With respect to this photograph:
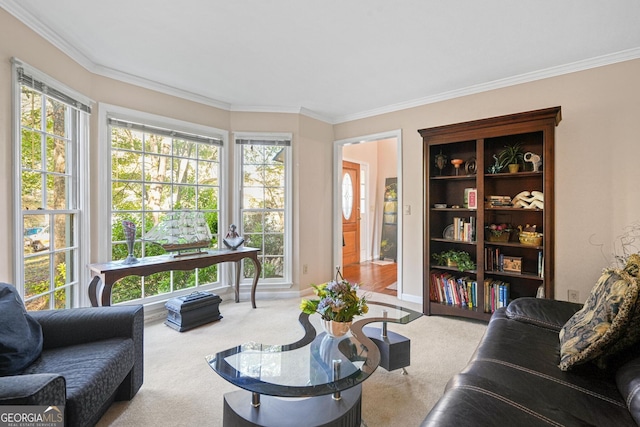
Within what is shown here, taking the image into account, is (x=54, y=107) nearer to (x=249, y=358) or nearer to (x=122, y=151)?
(x=122, y=151)

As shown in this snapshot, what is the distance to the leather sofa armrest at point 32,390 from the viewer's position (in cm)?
112

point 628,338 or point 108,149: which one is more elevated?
point 108,149

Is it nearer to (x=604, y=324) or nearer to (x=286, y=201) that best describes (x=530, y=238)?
(x=604, y=324)

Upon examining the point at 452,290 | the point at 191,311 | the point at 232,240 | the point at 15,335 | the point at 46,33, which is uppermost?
the point at 46,33

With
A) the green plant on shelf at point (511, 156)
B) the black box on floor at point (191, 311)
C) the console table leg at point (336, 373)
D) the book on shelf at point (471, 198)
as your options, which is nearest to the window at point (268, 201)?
the black box on floor at point (191, 311)

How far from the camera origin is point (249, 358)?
1665 millimetres

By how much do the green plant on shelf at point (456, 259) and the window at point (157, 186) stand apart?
273 cm

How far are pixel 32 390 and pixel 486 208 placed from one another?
3.55 m

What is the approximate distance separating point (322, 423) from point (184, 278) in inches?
113

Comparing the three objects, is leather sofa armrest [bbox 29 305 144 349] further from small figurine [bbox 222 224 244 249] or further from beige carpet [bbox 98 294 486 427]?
small figurine [bbox 222 224 244 249]

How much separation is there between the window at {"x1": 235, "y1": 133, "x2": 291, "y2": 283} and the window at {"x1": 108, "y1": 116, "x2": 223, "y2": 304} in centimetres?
36

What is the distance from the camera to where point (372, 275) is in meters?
5.51

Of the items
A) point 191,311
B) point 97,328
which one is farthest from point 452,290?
point 97,328

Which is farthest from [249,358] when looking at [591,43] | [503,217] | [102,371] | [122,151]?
[591,43]
